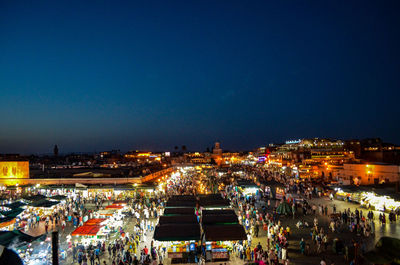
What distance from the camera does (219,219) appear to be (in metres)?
15.6

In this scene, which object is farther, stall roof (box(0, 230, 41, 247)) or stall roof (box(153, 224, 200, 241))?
stall roof (box(153, 224, 200, 241))

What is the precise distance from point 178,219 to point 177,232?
203 centimetres

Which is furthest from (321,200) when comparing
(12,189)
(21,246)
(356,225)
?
(12,189)

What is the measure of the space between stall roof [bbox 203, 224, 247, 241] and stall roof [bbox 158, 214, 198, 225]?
1549 mm

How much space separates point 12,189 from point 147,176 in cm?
1722

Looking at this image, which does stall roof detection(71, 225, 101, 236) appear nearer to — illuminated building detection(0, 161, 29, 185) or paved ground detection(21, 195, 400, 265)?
paved ground detection(21, 195, 400, 265)

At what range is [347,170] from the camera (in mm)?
41844

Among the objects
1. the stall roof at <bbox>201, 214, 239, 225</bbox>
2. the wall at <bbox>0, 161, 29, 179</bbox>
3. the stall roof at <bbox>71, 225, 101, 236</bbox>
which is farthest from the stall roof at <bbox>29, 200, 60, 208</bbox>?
the wall at <bbox>0, 161, 29, 179</bbox>

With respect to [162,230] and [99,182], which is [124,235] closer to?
[162,230]

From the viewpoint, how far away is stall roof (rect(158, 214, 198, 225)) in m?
15.5

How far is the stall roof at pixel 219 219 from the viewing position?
600 inches

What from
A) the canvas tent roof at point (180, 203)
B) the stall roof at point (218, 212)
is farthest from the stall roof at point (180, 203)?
the stall roof at point (218, 212)

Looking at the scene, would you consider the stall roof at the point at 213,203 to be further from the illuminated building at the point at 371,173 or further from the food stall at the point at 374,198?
the illuminated building at the point at 371,173

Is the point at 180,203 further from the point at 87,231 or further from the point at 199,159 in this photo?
the point at 199,159
